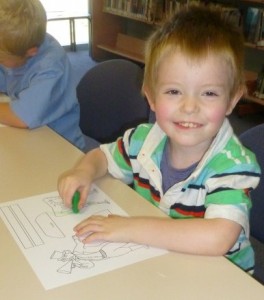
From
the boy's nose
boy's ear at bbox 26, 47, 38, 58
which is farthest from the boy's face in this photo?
boy's ear at bbox 26, 47, 38, 58

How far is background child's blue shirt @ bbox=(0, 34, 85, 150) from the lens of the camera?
1327 millimetres

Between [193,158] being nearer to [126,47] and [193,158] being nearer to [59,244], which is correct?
[59,244]

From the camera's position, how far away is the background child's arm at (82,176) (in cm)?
88

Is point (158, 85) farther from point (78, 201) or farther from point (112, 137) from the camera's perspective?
point (112, 137)

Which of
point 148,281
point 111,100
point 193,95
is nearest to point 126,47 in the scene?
point 111,100

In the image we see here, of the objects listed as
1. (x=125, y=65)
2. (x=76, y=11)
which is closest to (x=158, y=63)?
(x=125, y=65)

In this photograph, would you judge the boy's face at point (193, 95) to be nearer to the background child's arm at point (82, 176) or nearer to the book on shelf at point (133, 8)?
the background child's arm at point (82, 176)

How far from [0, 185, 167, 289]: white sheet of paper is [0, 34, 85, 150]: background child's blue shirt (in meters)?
0.49

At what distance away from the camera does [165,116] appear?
3.03ft

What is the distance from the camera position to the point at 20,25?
133cm

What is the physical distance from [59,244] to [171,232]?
20 centimetres

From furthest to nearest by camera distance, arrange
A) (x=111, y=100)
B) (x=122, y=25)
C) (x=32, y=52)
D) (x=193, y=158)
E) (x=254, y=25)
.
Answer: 1. (x=122, y=25)
2. (x=254, y=25)
3. (x=111, y=100)
4. (x=32, y=52)
5. (x=193, y=158)

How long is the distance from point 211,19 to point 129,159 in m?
0.38

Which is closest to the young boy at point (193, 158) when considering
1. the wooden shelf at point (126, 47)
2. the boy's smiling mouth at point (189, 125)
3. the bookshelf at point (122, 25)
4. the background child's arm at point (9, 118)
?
the boy's smiling mouth at point (189, 125)
